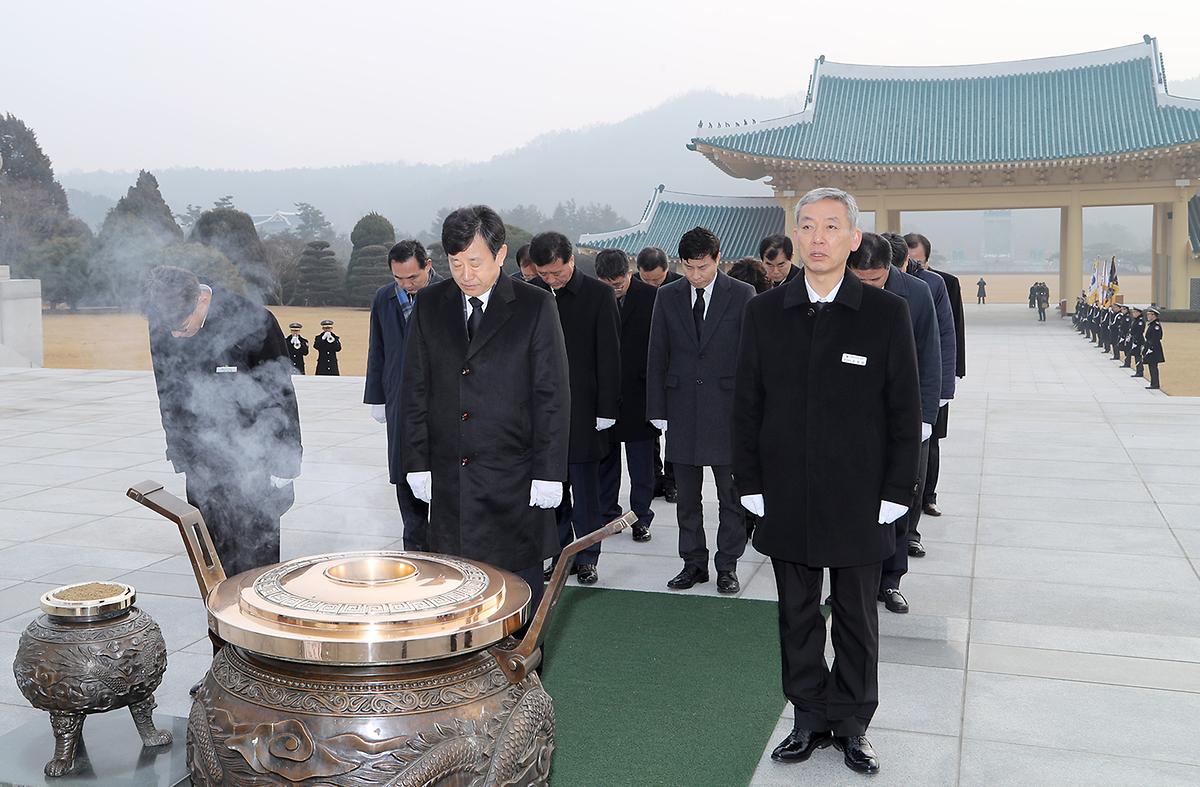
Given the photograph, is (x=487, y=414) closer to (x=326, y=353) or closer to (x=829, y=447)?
(x=829, y=447)

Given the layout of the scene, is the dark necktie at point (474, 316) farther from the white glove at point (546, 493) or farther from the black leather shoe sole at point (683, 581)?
the black leather shoe sole at point (683, 581)

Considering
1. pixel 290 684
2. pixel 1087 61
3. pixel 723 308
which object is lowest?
pixel 290 684

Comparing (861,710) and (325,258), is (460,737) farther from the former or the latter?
(325,258)

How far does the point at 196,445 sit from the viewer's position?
12.4 feet

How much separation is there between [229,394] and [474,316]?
1.11 m

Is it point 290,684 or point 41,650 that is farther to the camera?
point 41,650

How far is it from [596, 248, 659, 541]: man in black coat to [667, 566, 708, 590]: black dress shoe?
754 millimetres

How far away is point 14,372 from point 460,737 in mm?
15582

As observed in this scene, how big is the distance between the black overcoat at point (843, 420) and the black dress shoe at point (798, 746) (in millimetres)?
552

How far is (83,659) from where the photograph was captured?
2.77 metres

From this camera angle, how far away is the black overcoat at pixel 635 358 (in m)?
5.75

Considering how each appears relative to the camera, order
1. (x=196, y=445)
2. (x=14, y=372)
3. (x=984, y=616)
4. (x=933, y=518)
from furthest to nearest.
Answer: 1. (x=14, y=372)
2. (x=933, y=518)
3. (x=984, y=616)
4. (x=196, y=445)

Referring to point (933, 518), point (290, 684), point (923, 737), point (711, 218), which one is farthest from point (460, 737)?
point (711, 218)

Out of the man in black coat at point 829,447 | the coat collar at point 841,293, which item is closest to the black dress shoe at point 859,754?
the man in black coat at point 829,447
